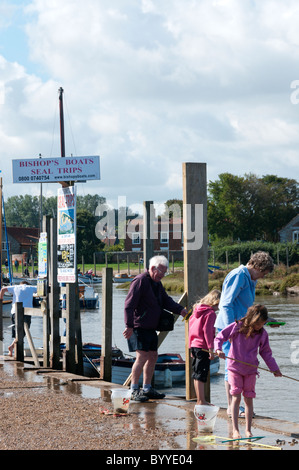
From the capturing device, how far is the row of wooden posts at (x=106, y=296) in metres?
8.91

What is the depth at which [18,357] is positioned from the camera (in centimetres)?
1427

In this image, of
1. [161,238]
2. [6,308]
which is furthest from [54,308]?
[161,238]

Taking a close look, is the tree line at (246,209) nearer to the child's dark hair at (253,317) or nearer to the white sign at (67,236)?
the white sign at (67,236)

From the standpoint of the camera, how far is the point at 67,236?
42.8 feet

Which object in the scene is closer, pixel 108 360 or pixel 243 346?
pixel 243 346

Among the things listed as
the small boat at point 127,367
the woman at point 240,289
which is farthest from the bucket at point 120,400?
the small boat at point 127,367

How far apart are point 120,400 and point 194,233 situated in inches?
90.2

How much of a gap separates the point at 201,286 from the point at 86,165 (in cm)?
505

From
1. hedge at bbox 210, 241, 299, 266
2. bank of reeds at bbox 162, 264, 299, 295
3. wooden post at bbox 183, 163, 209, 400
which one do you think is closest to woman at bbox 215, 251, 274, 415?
wooden post at bbox 183, 163, 209, 400

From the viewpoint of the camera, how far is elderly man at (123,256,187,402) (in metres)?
8.53

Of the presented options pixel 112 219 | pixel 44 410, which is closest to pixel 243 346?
pixel 44 410

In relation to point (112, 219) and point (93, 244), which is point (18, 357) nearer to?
point (93, 244)

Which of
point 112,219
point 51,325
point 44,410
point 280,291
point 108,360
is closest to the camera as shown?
point 44,410

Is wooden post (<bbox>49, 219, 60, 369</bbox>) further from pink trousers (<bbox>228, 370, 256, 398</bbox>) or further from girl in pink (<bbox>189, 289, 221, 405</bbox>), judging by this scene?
pink trousers (<bbox>228, 370, 256, 398</bbox>)
